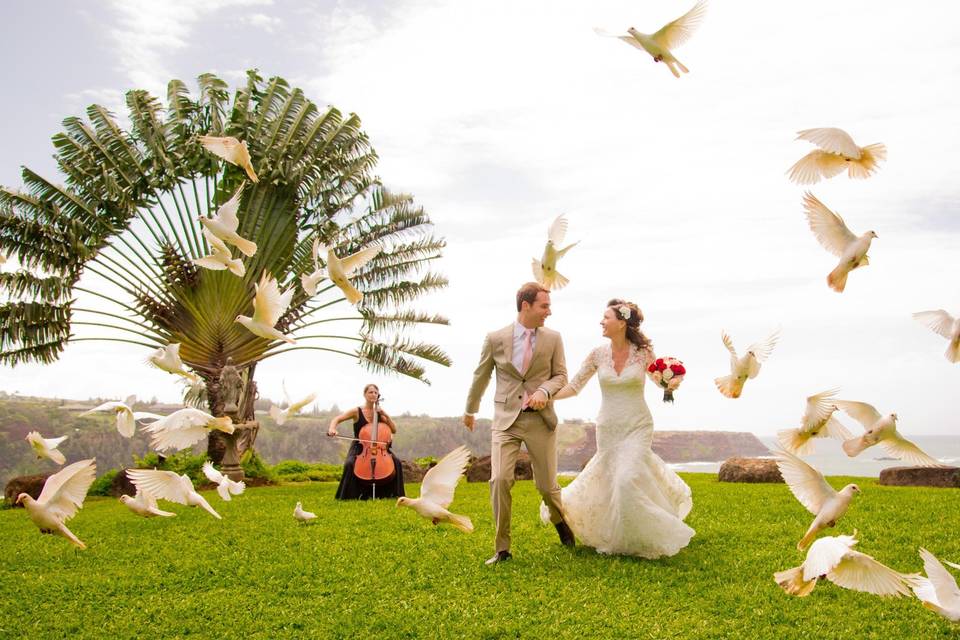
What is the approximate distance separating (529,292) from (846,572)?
3882 mm

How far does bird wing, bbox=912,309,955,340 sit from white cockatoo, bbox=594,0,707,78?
6.17 feet

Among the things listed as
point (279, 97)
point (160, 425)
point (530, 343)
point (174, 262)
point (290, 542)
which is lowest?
point (290, 542)

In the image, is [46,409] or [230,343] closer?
[230,343]

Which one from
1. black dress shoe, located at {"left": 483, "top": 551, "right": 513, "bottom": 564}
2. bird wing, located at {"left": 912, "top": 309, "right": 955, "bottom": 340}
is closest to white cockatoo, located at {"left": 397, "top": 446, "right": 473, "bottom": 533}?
black dress shoe, located at {"left": 483, "top": 551, "right": 513, "bottom": 564}

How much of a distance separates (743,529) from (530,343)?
3.61m

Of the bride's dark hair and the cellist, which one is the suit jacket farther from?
the cellist

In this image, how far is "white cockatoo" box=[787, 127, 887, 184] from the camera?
405 cm

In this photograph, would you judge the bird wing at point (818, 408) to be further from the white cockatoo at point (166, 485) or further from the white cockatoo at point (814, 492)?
the white cockatoo at point (166, 485)

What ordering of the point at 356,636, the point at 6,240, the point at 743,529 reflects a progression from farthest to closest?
1. the point at 6,240
2. the point at 743,529
3. the point at 356,636

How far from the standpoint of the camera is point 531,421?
23.1 feet

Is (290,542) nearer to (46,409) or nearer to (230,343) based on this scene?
(230,343)

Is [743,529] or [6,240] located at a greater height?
[6,240]

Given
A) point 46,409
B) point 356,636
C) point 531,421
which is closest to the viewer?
point 356,636

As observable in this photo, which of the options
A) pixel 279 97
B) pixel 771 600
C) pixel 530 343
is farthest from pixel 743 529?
pixel 279 97
